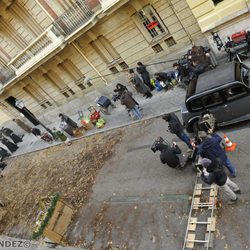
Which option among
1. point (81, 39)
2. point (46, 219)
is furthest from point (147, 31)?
point (46, 219)

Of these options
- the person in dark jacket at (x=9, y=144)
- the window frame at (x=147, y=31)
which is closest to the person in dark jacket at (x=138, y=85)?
the window frame at (x=147, y=31)

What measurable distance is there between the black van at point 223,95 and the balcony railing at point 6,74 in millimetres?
16082

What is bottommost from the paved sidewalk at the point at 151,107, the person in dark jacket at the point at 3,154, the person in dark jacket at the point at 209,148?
the paved sidewalk at the point at 151,107

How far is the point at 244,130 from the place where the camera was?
11.8 m

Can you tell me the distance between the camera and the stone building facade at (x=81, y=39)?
707 inches

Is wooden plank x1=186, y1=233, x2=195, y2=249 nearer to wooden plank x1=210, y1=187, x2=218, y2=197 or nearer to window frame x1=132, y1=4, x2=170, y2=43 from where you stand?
wooden plank x1=210, y1=187, x2=218, y2=197

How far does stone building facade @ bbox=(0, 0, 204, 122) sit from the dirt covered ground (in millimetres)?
5447

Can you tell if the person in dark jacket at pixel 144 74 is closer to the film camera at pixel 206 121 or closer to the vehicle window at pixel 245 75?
the film camera at pixel 206 121

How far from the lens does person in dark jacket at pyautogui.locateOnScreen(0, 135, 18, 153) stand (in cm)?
2638

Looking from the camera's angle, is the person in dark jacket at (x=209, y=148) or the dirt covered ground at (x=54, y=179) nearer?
the person in dark jacket at (x=209, y=148)

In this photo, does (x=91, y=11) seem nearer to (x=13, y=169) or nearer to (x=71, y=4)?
(x=71, y=4)

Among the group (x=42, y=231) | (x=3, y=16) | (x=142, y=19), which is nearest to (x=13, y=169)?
(x=3, y=16)

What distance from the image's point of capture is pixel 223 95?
11.6 meters

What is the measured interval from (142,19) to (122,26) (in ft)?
4.29
